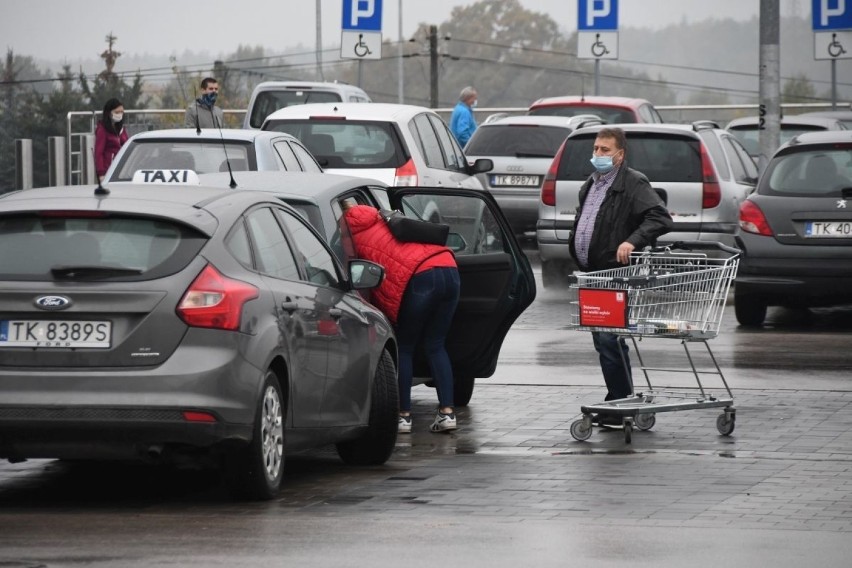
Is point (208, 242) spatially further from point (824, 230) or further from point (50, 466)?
point (824, 230)

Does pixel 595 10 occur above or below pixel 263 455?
above

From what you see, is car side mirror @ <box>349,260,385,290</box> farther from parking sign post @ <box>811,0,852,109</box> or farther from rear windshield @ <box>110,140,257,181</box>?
parking sign post @ <box>811,0,852,109</box>

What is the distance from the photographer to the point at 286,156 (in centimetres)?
1695

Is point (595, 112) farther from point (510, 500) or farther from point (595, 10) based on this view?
point (510, 500)

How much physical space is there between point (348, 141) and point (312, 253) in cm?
1030

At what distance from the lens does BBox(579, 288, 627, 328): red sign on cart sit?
1060cm

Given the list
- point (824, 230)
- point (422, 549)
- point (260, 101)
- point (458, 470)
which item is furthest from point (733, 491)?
point (260, 101)

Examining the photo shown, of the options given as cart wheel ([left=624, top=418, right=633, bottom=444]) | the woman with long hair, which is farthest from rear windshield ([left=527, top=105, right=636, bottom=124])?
cart wheel ([left=624, top=418, right=633, bottom=444])

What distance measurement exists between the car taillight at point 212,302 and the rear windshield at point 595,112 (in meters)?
21.3

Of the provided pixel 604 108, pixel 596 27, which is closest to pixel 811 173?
pixel 604 108

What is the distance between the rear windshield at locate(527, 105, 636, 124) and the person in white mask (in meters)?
17.6

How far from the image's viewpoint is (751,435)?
36.0 ft

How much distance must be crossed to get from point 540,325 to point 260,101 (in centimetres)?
1230

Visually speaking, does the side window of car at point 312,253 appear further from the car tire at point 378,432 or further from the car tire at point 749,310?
the car tire at point 749,310
